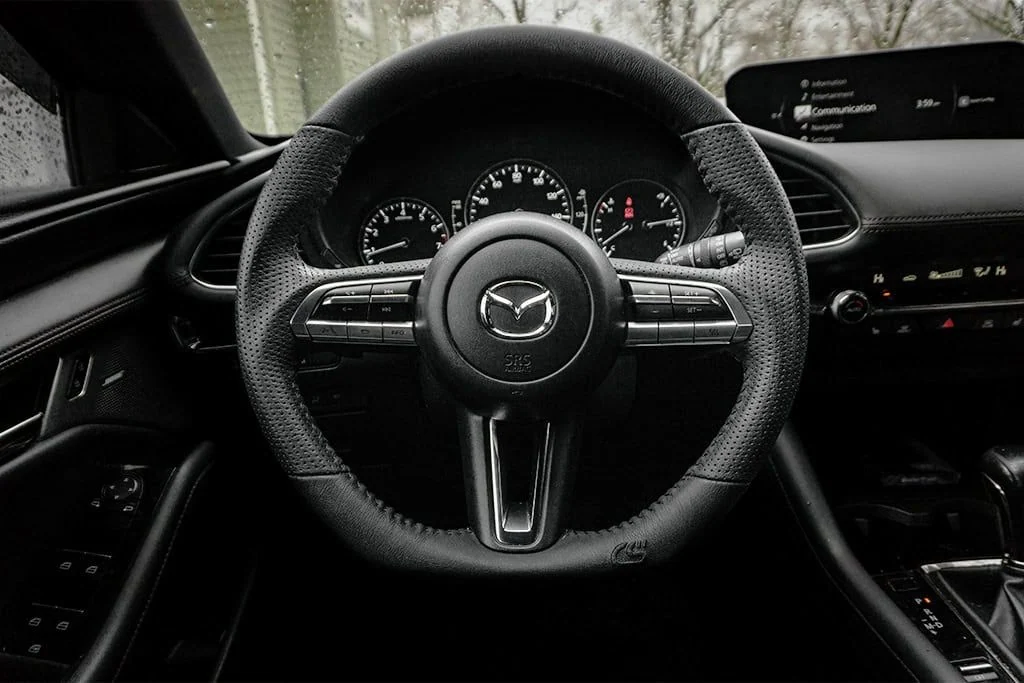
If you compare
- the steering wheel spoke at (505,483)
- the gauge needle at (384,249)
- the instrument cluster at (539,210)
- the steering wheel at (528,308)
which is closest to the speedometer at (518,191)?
the instrument cluster at (539,210)

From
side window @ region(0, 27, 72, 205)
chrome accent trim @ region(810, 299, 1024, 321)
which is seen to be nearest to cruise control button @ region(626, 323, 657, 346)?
chrome accent trim @ region(810, 299, 1024, 321)

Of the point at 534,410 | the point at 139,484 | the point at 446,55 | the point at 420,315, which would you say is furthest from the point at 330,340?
the point at 139,484

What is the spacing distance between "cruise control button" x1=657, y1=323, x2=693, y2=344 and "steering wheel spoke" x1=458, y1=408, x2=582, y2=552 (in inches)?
6.1

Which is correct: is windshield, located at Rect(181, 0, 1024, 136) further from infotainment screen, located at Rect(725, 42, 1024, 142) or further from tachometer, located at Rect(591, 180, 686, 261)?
tachometer, located at Rect(591, 180, 686, 261)

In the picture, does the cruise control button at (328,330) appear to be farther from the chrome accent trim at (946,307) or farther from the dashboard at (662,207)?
the chrome accent trim at (946,307)

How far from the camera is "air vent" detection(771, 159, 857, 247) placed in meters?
1.49

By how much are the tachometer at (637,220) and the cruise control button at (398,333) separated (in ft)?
1.76

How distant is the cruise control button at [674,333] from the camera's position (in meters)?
0.98

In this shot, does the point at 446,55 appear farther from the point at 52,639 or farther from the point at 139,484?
the point at 52,639

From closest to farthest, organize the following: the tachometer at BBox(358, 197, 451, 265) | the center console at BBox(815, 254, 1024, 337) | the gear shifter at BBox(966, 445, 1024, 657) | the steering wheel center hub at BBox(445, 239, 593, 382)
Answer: the steering wheel center hub at BBox(445, 239, 593, 382)
the gear shifter at BBox(966, 445, 1024, 657)
the tachometer at BBox(358, 197, 451, 265)
the center console at BBox(815, 254, 1024, 337)

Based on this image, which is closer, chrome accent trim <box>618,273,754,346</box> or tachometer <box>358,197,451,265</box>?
chrome accent trim <box>618,273,754,346</box>

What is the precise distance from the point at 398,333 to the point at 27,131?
0.90m

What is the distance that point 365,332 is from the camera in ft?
3.28

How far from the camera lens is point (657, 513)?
38.9 inches
